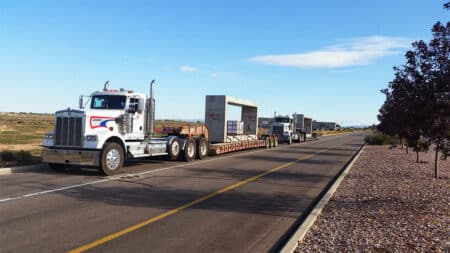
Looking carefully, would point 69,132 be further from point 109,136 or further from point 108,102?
point 108,102

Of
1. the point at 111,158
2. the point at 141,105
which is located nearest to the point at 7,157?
the point at 111,158

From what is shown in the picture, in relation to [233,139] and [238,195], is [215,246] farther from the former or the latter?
[233,139]

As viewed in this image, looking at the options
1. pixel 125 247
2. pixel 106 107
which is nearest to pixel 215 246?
pixel 125 247

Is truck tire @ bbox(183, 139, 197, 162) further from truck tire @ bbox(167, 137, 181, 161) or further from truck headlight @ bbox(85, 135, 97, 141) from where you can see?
truck headlight @ bbox(85, 135, 97, 141)

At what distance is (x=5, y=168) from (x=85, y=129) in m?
3.09

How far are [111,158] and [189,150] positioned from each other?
6.33 meters

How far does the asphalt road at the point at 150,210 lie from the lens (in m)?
6.67

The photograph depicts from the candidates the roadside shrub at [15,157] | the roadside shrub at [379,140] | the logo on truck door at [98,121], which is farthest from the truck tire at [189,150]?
the roadside shrub at [379,140]

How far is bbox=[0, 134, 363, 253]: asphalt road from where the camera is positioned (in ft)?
21.9

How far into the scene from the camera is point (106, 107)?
53.3 feet

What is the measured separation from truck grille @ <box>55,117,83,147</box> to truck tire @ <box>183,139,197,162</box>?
6.36m

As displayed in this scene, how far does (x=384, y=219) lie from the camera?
27.0 feet

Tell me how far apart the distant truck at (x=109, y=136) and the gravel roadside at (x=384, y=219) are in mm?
7850

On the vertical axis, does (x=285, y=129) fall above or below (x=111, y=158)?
above
